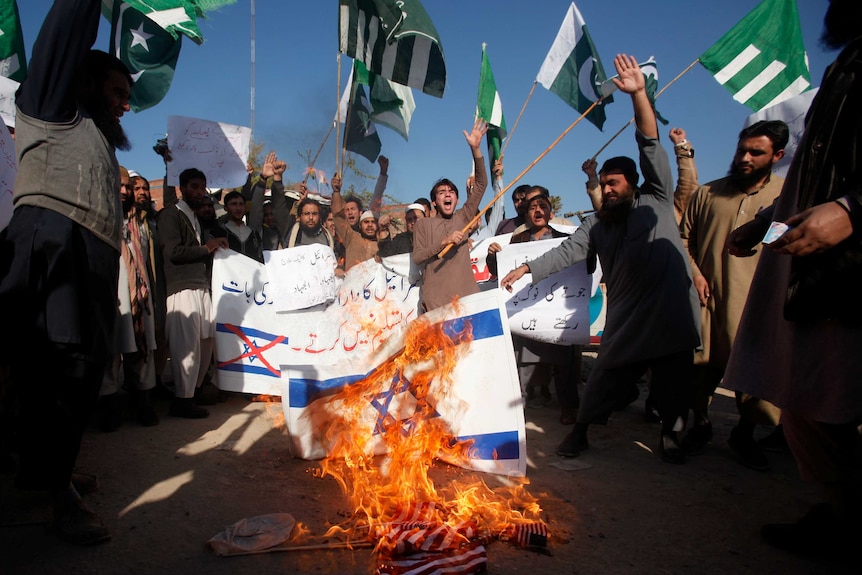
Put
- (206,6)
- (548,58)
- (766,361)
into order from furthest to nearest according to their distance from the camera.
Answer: (548,58), (206,6), (766,361)

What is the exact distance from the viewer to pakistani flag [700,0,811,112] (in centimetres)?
603

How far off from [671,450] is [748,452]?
515 mm

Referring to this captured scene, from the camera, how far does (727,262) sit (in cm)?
387

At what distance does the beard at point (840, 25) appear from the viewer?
1.87 m

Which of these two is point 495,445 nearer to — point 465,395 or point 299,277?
point 465,395

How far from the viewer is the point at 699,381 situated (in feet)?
13.2

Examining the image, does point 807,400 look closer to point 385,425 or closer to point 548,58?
point 385,425

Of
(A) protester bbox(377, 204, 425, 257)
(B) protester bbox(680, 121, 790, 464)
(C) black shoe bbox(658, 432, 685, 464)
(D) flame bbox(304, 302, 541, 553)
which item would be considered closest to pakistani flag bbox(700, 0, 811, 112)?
(B) protester bbox(680, 121, 790, 464)

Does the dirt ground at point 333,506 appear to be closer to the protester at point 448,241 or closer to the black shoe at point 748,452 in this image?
the black shoe at point 748,452

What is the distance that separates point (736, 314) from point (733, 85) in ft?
12.6

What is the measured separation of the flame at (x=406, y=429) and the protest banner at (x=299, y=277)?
233 cm

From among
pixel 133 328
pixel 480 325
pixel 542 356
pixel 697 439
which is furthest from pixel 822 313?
pixel 133 328

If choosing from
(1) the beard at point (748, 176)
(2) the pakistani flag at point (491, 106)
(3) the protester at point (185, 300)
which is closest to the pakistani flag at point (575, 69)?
(2) the pakistani flag at point (491, 106)

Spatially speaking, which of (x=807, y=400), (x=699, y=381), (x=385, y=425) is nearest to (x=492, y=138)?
(x=699, y=381)
